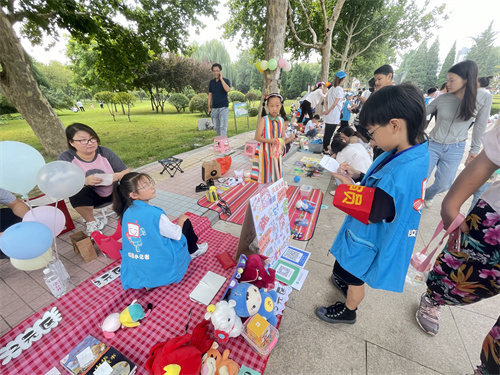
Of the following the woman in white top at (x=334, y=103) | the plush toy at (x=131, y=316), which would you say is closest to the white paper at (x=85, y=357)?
the plush toy at (x=131, y=316)

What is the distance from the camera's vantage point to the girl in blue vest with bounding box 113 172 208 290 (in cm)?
184

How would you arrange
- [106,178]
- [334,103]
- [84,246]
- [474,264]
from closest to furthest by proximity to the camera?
[474,264], [84,246], [106,178], [334,103]

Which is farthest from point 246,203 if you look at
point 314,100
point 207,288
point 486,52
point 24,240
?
point 486,52

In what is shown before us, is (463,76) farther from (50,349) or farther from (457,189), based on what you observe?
(50,349)

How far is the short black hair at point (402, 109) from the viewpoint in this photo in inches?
44.2

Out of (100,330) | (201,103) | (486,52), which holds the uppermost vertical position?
(486,52)

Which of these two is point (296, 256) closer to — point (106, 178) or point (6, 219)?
point (106, 178)

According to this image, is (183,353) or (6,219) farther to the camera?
(6,219)

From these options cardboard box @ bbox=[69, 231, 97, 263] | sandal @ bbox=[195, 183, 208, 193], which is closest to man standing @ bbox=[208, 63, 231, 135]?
sandal @ bbox=[195, 183, 208, 193]

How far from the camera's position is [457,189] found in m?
1.23

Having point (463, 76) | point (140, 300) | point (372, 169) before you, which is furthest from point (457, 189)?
point (140, 300)

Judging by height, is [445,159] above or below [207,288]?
above

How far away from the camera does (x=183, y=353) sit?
4.67 feet

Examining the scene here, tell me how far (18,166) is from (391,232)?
10.7 feet
